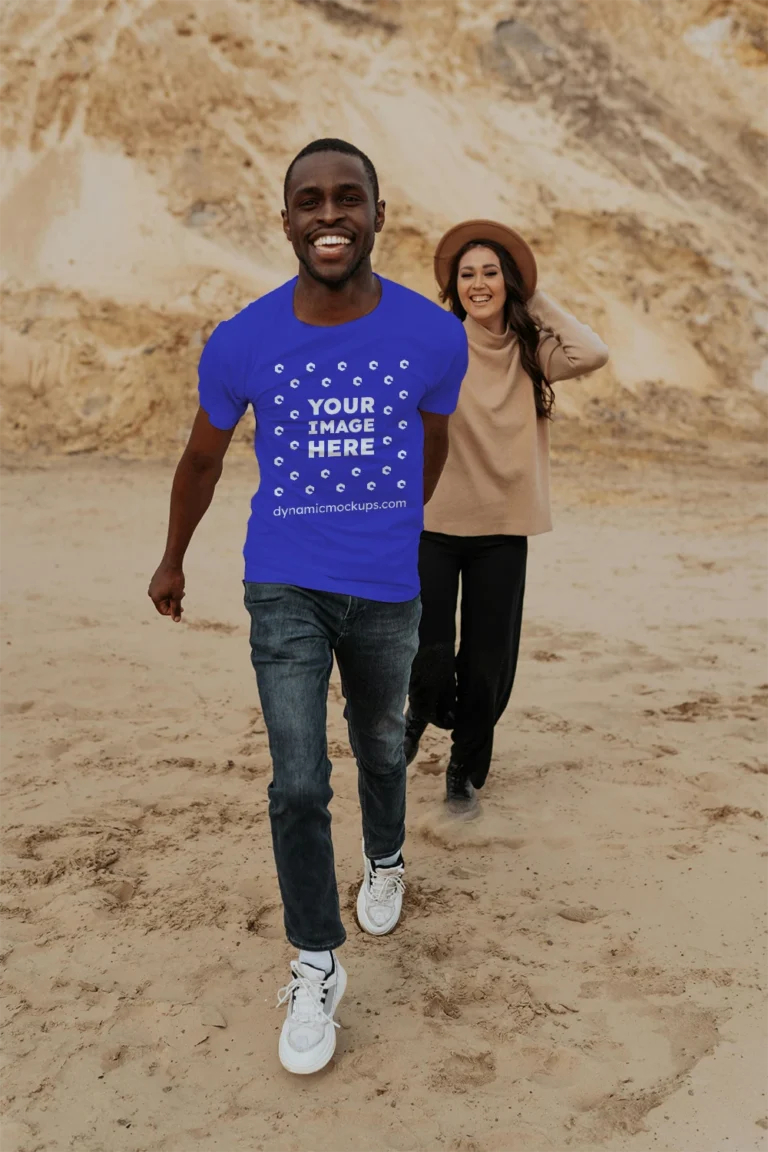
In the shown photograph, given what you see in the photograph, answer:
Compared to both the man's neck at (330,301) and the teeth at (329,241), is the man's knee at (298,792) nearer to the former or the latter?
the man's neck at (330,301)

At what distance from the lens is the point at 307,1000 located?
2.64 m

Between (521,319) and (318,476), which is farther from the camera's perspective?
(521,319)

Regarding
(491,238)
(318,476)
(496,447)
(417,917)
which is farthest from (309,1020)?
(491,238)

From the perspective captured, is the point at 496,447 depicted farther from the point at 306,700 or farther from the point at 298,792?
the point at 298,792

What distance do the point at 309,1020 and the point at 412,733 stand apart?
163cm

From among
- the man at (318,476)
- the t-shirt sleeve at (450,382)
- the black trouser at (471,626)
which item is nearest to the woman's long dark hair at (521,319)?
the black trouser at (471,626)

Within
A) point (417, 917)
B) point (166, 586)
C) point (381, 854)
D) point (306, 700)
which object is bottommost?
point (417, 917)

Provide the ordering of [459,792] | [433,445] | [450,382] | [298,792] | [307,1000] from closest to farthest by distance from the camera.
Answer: [298,792], [307,1000], [450,382], [433,445], [459,792]

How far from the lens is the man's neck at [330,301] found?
2.61 m

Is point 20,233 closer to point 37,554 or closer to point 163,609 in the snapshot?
point 37,554

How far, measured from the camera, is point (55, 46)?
563 inches

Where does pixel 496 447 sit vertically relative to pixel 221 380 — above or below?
below

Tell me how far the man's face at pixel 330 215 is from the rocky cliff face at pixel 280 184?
10267 mm

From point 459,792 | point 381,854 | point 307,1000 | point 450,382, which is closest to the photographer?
point 307,1000
